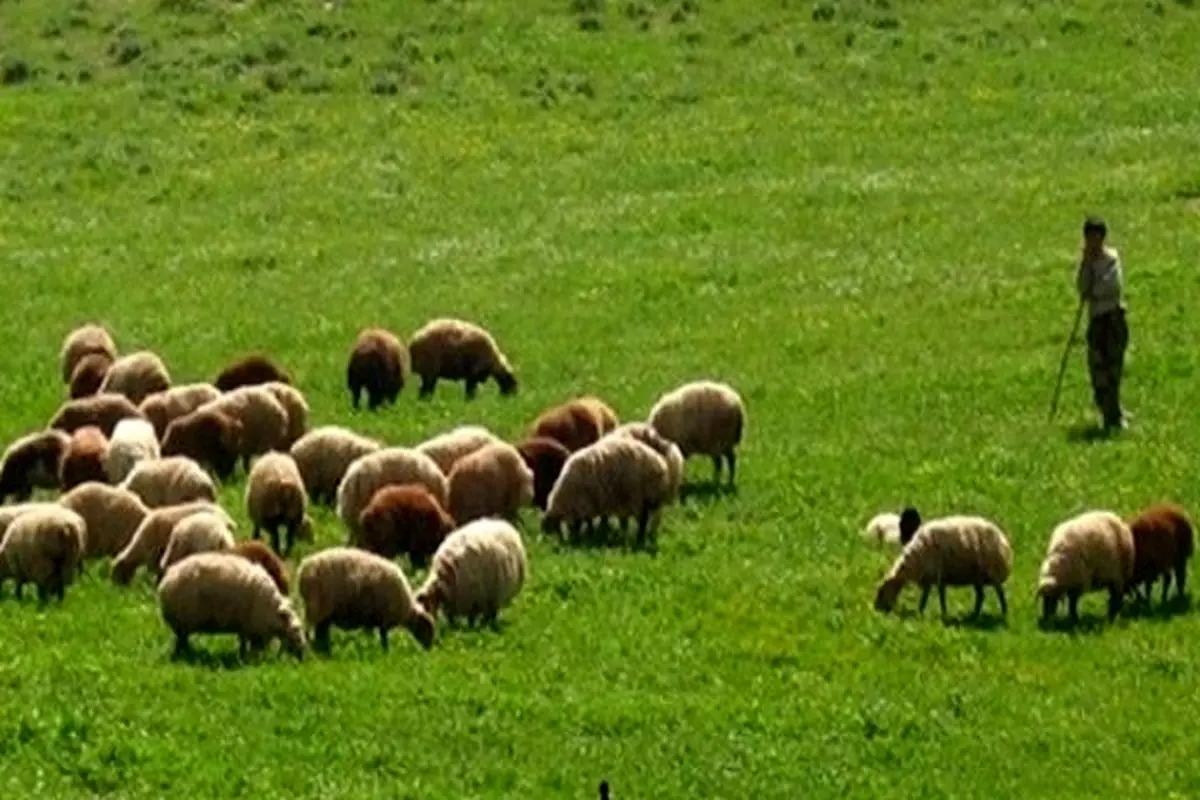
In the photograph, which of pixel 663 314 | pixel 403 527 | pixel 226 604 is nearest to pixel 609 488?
pixel 403 527

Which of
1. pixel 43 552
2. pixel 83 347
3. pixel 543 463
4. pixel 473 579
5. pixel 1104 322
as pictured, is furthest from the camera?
pixel 83 347

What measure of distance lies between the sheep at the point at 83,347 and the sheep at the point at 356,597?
42.3 ft

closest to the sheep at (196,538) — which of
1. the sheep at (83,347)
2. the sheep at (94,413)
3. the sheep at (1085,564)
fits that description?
the sheep at (1085,564)

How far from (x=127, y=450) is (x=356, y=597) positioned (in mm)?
6531

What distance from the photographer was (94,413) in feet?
102

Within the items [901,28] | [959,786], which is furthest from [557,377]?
[901,28]

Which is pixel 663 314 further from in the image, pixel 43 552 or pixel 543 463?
pixel 43 552

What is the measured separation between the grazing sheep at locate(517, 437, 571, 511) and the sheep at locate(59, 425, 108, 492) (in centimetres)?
379

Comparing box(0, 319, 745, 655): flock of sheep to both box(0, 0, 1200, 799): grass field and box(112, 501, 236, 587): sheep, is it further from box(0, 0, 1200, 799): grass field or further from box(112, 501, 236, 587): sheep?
box(0, 0, 1200, 799): grass field

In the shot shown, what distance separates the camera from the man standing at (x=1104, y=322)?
100.0 ft

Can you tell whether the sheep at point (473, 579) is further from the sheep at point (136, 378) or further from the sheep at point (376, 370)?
the sheep at point (136, 378)

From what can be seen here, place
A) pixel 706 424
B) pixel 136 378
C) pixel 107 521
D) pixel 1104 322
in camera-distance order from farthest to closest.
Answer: pixel 136 378 < pixel 1104 322 < pixel 706 424 < pixel 107 521

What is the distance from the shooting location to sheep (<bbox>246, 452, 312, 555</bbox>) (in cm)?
2623

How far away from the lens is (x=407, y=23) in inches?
2255
